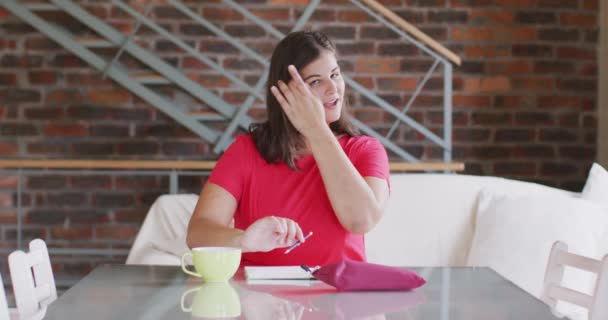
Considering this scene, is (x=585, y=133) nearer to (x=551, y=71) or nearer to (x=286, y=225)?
(x=551, y=71)

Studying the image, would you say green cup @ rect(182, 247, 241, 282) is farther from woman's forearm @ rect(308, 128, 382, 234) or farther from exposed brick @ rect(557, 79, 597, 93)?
exposed brick @ rect(557, 79, 597, 93)

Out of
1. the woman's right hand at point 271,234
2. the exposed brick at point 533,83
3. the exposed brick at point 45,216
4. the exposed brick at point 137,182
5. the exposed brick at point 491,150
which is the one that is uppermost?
the exposed brick at point 533,83

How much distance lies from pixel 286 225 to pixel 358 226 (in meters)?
0.33

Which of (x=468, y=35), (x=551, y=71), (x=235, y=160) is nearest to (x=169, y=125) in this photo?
(x=468, y=35)

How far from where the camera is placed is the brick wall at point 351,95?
13.8 feet

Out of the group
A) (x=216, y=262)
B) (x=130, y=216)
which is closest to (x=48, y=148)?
(x=130, y=216)

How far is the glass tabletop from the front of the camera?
1.21 metres

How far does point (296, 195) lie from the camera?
73.8 inches

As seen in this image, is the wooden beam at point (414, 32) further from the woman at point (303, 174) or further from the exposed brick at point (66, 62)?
the woman at point (303, 174)

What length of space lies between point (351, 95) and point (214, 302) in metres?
3.02

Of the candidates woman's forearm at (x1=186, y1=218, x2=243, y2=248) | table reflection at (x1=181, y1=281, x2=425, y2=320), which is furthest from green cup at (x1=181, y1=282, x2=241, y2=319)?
woman's forearm at (x1=186, y1=218, x2=243, y2=248)

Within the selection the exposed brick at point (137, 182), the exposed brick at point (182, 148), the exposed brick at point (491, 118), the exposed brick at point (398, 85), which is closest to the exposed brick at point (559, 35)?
the exposed brick at point (491, 118)

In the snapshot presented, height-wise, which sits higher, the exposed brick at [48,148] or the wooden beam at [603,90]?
the wooden beam at [603,90]

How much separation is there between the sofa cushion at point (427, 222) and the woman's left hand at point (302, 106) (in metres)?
1.10
